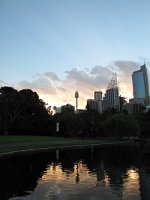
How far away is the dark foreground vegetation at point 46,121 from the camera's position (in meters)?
97.4

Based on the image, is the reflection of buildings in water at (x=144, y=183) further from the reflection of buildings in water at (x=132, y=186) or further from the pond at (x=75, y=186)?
the reflection of buildings in water at (x=132, y=186)

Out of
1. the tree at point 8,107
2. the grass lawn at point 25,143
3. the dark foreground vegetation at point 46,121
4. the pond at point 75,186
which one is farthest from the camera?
the tree at point 8,107

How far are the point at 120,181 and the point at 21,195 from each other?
22.1ft

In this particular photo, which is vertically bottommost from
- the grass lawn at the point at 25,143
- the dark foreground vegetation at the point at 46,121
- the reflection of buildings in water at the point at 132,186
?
the reflection of buildings in water at the point at 132,186

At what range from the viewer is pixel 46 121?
113m

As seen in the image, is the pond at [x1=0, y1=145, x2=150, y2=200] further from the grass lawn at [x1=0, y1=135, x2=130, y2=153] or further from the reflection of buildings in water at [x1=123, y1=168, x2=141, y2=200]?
the grass lawn at [x1=0, y1=135, x2=130, y2=153]

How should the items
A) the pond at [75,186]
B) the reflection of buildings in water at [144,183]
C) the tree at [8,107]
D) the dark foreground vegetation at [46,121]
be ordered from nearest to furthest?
the pond at [75,186], the reflection of buildings in water at [144,183], the dark foreground vegetation at [46,121], the tree at [8,107]

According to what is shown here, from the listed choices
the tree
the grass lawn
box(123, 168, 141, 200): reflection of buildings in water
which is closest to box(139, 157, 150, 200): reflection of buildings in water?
box(123, 168, 141, 200): reflection of buildings in water

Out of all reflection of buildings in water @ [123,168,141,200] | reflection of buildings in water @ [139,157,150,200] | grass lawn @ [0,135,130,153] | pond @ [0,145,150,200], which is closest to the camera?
pond @ [0,145,150,200]

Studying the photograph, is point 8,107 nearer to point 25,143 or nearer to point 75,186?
point 25,143

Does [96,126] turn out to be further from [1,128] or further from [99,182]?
[99,182]

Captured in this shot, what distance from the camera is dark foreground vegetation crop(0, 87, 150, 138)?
97375 millimetres

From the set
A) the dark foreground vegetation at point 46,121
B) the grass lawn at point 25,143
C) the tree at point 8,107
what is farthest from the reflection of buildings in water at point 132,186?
the tree at point 8,107

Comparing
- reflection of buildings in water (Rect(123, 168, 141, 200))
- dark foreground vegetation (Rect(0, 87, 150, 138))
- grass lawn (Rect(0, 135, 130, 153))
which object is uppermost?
dark foreground vegetation (Rect(0, 87, 150, 138))
